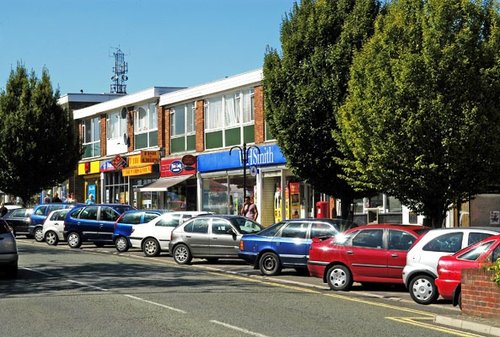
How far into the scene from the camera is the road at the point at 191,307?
396 inches

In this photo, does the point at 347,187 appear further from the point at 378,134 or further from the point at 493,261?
the point at 493,261

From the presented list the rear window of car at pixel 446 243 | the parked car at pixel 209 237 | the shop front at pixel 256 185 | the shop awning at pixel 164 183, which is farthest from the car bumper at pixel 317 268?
the shop awning at pixel 164 183

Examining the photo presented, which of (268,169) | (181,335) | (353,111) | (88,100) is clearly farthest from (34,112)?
(181,335)

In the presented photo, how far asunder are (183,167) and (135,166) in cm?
523

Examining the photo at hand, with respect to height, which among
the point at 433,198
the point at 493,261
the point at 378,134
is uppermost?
the point at 378,134

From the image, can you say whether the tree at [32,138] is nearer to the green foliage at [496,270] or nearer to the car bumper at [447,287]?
the car bumper at [447,287]

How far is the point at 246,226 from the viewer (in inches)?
817

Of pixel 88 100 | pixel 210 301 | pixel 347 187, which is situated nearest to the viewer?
pixel 210 301

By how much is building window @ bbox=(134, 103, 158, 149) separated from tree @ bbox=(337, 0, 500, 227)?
2322 cm

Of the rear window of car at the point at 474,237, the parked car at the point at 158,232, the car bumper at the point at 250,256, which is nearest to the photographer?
the rear window of car at the point at 474,237

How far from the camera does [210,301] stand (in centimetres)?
1291

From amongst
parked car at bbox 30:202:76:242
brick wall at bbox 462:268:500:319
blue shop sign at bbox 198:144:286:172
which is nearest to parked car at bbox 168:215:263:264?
blue shop sign at bbox 198:144:286:172

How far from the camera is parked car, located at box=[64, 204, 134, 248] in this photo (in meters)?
26.9

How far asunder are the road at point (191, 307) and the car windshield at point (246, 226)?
1.75 m
